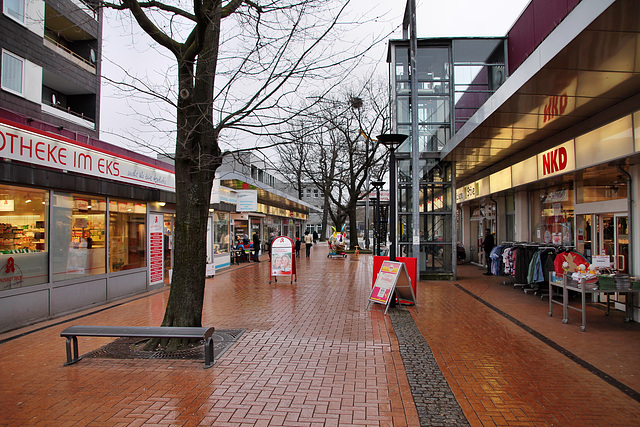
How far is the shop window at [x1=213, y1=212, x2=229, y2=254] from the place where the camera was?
17.7 m

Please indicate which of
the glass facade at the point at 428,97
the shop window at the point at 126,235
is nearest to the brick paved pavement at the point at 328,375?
the shop window at the point at 126,235

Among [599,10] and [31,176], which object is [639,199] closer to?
[599,10]

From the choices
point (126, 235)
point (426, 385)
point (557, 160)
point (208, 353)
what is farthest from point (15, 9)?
point (557, 160)

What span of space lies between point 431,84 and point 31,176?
40.7 feet

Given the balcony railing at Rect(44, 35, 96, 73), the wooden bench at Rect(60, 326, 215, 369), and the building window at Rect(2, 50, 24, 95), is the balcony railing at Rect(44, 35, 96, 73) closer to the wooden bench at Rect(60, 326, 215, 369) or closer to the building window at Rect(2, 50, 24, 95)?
the building window at Rect(2, 50, 24, 95)

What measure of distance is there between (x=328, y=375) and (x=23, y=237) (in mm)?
6346

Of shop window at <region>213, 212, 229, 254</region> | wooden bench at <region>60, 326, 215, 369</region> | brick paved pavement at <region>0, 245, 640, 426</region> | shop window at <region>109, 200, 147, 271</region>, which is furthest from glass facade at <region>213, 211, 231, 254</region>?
wooden bench at <region>60, 326, 215, 369</region>

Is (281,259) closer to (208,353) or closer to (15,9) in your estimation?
(208,353)

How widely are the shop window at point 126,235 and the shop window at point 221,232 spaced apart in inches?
235

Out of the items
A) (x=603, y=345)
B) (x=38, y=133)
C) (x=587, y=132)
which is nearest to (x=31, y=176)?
(x=38, y=133)

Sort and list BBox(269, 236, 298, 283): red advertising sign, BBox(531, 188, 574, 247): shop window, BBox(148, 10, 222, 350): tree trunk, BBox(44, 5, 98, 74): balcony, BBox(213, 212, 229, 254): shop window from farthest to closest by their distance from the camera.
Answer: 1. BBox(213, 212, 229, 254): shop window
2. BBox(44, 5, 98, 74): balcony
3. BBox(269, 236, 298, 283): red advertising sign
4. BBox(531, 188, 574, 247): shop window
5. BBox(148, 10, 222, 350): tree trunk

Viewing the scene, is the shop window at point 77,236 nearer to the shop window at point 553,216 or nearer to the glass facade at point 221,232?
the glass facade at point 221,232

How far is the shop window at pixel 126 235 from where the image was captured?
33.4 feet

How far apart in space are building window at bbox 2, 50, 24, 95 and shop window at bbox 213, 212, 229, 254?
799 centimetres
